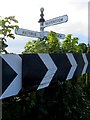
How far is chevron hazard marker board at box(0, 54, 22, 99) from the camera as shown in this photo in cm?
235

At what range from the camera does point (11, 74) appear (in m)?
2.44

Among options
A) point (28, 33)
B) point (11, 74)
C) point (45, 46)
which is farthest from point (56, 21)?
point (11, 74)

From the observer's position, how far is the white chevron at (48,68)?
2906 mm

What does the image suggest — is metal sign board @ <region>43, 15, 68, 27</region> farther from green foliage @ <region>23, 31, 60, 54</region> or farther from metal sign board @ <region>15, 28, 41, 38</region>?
green foliage @ <region>23, 31, 60, 54</region>

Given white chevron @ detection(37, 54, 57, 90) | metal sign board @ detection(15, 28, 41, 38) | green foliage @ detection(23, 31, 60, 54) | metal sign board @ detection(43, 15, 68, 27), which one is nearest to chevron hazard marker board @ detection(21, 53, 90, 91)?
white chevron @ detection(37, 54, 57, 90)

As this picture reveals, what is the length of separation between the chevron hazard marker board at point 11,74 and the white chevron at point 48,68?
0.33 m

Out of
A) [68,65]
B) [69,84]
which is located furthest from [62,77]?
[69,84]

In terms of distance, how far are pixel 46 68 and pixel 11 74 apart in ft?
1.93

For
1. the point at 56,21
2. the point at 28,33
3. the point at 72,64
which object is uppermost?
the point at 56,21

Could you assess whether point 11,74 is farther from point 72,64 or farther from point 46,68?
point 72,64

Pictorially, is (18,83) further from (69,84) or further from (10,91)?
(69,84)

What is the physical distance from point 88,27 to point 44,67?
5056mm

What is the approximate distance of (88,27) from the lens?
307 inches

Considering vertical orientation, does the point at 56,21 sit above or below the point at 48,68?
above
